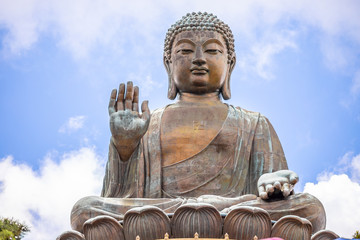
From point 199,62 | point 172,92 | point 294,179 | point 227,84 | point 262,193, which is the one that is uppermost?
point 199,62

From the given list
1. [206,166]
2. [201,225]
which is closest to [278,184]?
[201,225]

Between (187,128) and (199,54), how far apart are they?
1.16m

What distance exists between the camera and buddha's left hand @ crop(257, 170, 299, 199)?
11.9 metres

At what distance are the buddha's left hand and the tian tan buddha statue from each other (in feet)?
0.04

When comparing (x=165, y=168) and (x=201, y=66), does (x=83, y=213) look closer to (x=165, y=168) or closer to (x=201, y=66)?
(x=165, y=168)

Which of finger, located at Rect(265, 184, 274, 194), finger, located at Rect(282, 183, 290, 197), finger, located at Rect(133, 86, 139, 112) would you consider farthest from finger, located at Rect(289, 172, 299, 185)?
finger, located at Rect(133, 86, 139, 112)

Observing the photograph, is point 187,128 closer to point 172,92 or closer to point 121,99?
point 172,92

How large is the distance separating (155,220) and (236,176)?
2.33m

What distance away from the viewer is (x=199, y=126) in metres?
13.4

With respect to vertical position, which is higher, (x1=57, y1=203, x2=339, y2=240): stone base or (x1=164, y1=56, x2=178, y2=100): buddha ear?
(x1=164, y1=56, x2=178, y2=100): buddha ear

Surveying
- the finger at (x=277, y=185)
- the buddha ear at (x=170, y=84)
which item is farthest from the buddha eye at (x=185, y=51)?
the finger at (x=277, y=185)

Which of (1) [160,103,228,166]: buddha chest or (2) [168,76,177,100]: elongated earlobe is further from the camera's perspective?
(2) [168,76,177,100]: elongated earlobe

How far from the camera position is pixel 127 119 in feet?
40.0

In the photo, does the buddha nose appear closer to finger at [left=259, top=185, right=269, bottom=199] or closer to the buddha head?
the buddha head
